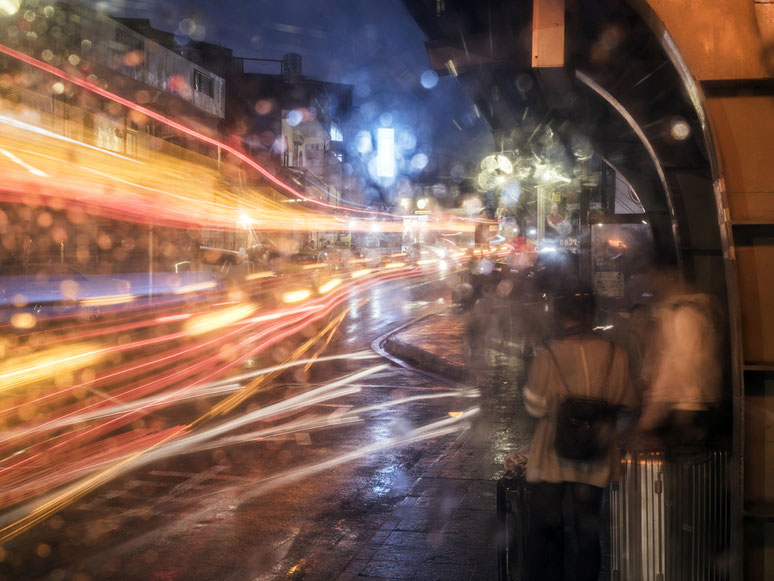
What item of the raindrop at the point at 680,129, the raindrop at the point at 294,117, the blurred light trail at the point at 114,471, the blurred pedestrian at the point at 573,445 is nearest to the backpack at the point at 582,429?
the blurred pedestrian at the point at 573,445

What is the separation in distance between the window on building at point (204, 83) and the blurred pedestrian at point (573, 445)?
36191mm

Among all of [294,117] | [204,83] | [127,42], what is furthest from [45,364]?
[294,117]

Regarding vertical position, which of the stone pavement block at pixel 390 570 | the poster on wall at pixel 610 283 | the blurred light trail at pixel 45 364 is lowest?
the stone pavement block at pixel 390 570

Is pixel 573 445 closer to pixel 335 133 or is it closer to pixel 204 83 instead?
pixel 204 83

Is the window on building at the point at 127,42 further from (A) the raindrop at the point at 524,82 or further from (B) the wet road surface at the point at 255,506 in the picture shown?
A: (B) the wet road surface at the point at 255,506

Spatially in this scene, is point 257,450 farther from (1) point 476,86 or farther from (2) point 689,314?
(1) point 476,86

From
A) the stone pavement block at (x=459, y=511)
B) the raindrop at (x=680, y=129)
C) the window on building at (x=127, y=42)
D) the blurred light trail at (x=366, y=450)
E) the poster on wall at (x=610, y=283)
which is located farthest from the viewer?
the window on building at (x=127, y=42)

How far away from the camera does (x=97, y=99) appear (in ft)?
95.8

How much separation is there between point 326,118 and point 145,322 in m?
58.9

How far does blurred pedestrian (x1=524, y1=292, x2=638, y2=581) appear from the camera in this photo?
4070mm

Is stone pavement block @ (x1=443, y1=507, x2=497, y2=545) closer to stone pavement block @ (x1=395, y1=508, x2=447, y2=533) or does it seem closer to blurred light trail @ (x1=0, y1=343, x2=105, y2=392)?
stone pavement block @ (x1=395, y1=508, x2=447, y2=533)

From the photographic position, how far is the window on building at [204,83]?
122 feet

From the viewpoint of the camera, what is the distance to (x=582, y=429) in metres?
4.03

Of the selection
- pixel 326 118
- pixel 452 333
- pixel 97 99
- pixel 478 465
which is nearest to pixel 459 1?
pixel 478 465
